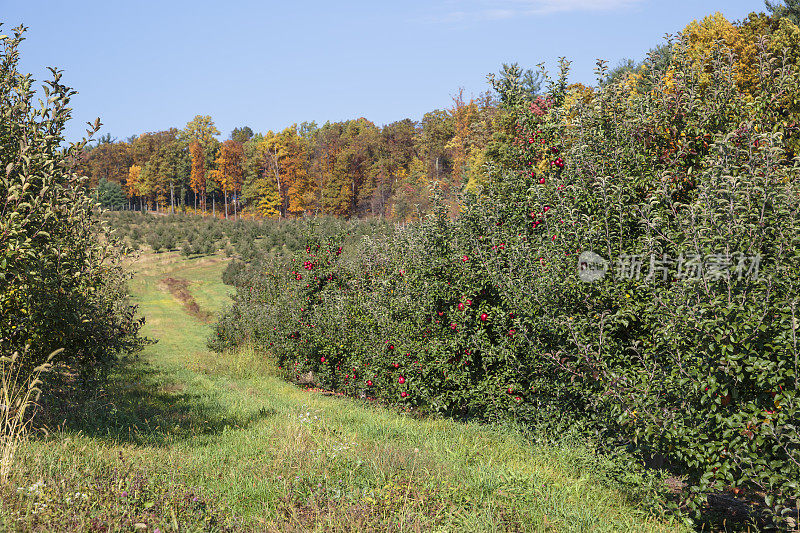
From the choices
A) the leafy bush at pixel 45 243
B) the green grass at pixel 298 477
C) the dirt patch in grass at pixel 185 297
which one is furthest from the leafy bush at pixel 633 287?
the dirt patch in grass at pixel 185 297

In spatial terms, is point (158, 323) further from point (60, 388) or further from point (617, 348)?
point (617, 348)

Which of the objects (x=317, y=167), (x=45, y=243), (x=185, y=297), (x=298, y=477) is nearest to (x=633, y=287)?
(x=298, y=477)

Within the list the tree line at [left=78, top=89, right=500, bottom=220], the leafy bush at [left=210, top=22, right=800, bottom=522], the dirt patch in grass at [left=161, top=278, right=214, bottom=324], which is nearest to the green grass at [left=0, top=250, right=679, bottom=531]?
the leafy bush at [left=210, top=22, right=800, bottom=522]

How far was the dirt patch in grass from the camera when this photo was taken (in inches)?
1072

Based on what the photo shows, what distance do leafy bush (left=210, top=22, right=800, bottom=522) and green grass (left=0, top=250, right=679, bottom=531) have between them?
793 millimetres

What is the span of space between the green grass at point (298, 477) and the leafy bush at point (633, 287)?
0.79 m

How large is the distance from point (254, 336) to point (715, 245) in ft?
51.2

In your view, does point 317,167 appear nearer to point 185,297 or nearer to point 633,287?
point 185,297

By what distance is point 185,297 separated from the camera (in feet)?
103

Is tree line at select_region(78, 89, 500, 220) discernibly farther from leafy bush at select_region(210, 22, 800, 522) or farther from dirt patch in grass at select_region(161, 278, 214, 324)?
leafy bush at select_region(210, 22, 800, 522)

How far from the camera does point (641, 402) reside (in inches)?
206

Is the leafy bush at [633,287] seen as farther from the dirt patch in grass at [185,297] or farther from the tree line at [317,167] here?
the tree line at [317,167]

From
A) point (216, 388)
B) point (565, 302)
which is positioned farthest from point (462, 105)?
point (565, 302)

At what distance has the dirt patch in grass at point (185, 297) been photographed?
27234mm
